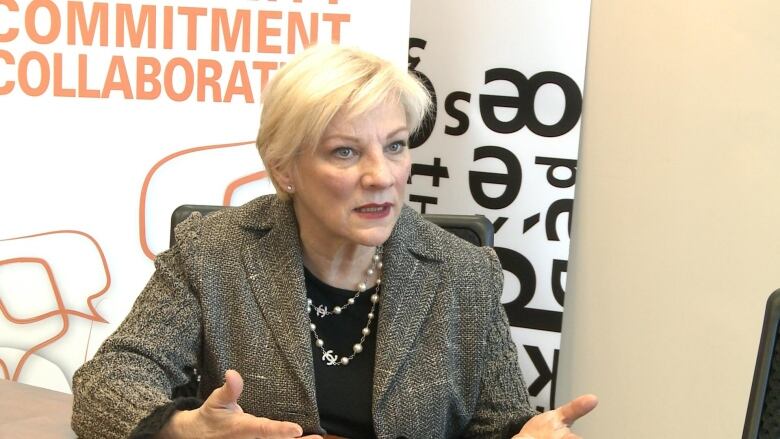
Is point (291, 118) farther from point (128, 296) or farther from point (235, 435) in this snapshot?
point (128, 296)

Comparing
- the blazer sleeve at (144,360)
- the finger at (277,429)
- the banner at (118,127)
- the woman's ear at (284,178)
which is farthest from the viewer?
the banner at (118,127)

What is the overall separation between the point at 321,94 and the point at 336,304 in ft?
1.44

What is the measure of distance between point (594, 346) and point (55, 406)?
193 cm

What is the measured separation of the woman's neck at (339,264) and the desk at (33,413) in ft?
1.76

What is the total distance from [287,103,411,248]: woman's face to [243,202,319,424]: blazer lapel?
0.39ft

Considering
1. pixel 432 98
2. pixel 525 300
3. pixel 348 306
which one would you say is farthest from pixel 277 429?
pixel 432 98

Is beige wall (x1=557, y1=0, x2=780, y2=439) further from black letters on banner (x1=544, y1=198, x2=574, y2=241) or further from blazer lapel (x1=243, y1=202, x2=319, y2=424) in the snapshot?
blazer lapel (x1=243, y1=202, x2=319, y2=424)

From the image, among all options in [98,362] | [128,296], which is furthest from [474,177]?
[98,362]

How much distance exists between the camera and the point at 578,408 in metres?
1.42

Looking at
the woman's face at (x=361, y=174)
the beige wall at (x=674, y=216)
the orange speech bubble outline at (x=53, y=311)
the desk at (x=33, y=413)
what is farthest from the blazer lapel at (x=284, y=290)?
the beige wall at (x=674, y=216)

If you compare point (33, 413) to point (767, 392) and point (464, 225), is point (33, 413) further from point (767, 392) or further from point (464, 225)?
point (767, 392)

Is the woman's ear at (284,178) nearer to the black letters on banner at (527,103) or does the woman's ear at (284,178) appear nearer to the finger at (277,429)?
the finger at (277,429)

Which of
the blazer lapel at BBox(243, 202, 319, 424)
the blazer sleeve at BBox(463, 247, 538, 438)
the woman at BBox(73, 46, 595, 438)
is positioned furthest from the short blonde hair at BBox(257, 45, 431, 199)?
the blazer sleeve at BBox(463, 247, 538, 438)

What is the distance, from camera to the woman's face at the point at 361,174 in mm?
1722
